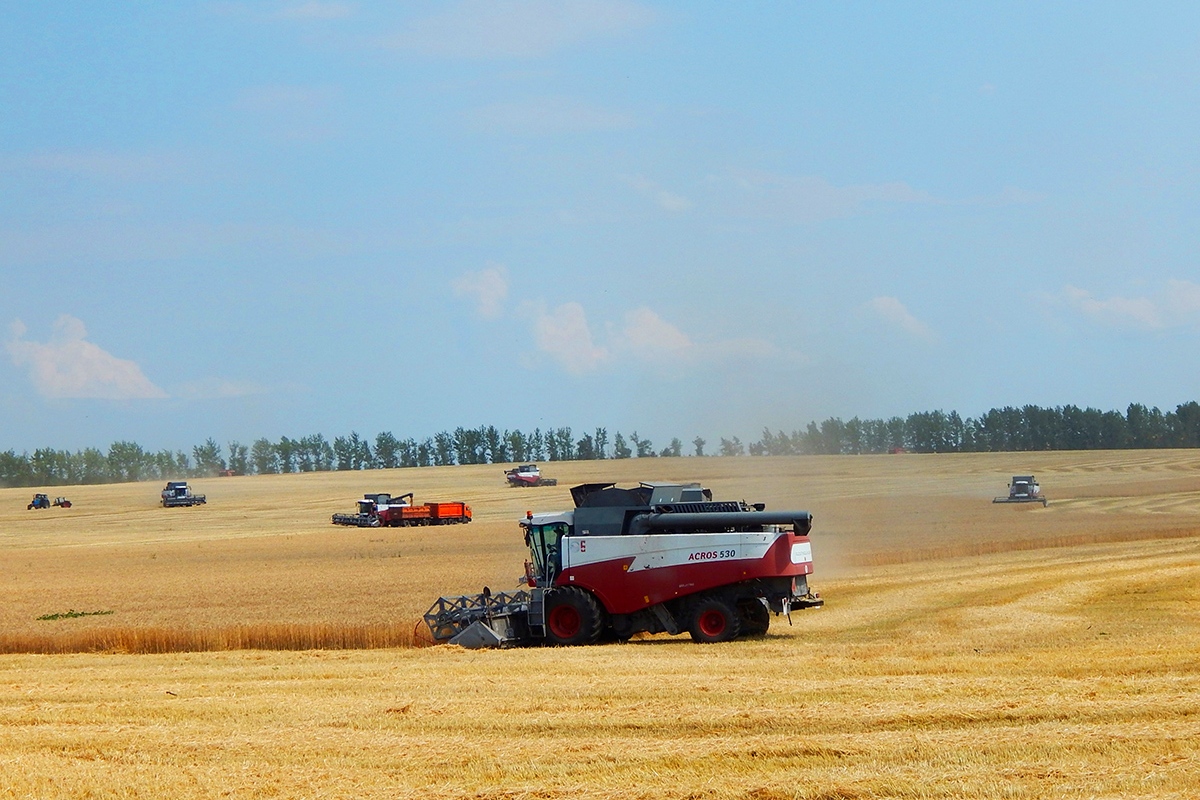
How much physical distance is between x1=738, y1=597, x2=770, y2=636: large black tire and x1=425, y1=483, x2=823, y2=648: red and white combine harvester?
0.02 m

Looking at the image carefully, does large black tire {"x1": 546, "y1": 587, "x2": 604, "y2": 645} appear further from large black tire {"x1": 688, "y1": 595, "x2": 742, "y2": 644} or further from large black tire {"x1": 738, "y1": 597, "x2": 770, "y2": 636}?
large black tire {"x1": 738, "y1": 597, "x2": 770, "y2": 636}

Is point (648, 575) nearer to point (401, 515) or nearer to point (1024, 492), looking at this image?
point (401, 515)

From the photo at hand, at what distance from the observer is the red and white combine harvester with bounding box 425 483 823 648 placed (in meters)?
22.5

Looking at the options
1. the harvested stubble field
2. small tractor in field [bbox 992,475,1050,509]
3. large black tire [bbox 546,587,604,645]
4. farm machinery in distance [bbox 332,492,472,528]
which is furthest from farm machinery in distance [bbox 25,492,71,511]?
large black tire [bbox 546,587,604,645]

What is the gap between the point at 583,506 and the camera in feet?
78.9

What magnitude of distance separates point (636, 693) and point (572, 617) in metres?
8.11

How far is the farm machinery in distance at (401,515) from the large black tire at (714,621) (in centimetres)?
5502

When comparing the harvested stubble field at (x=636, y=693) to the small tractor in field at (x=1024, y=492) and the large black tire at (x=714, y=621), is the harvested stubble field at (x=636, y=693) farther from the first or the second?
the small tractor in field at (x=1024, y=492)

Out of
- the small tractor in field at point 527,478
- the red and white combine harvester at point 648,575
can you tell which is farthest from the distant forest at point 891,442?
the red and white combine harvester at point 648,575

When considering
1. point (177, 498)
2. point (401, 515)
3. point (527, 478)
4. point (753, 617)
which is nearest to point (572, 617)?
point (753, 617)

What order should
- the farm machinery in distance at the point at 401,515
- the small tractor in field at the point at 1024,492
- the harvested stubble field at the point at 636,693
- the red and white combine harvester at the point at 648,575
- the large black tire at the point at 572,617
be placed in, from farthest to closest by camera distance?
the small tractor in field at the point at 1024,492, the farm machinery in distance at the point at 401,515, the large black tire at the point at 572,617, the red and white combine harvester at the point at 648,575, the harvested stubble field at the point at 636,693

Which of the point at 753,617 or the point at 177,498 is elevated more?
the point at 177,498

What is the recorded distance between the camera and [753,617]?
910 inches

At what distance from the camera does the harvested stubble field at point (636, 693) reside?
10.9 meters
